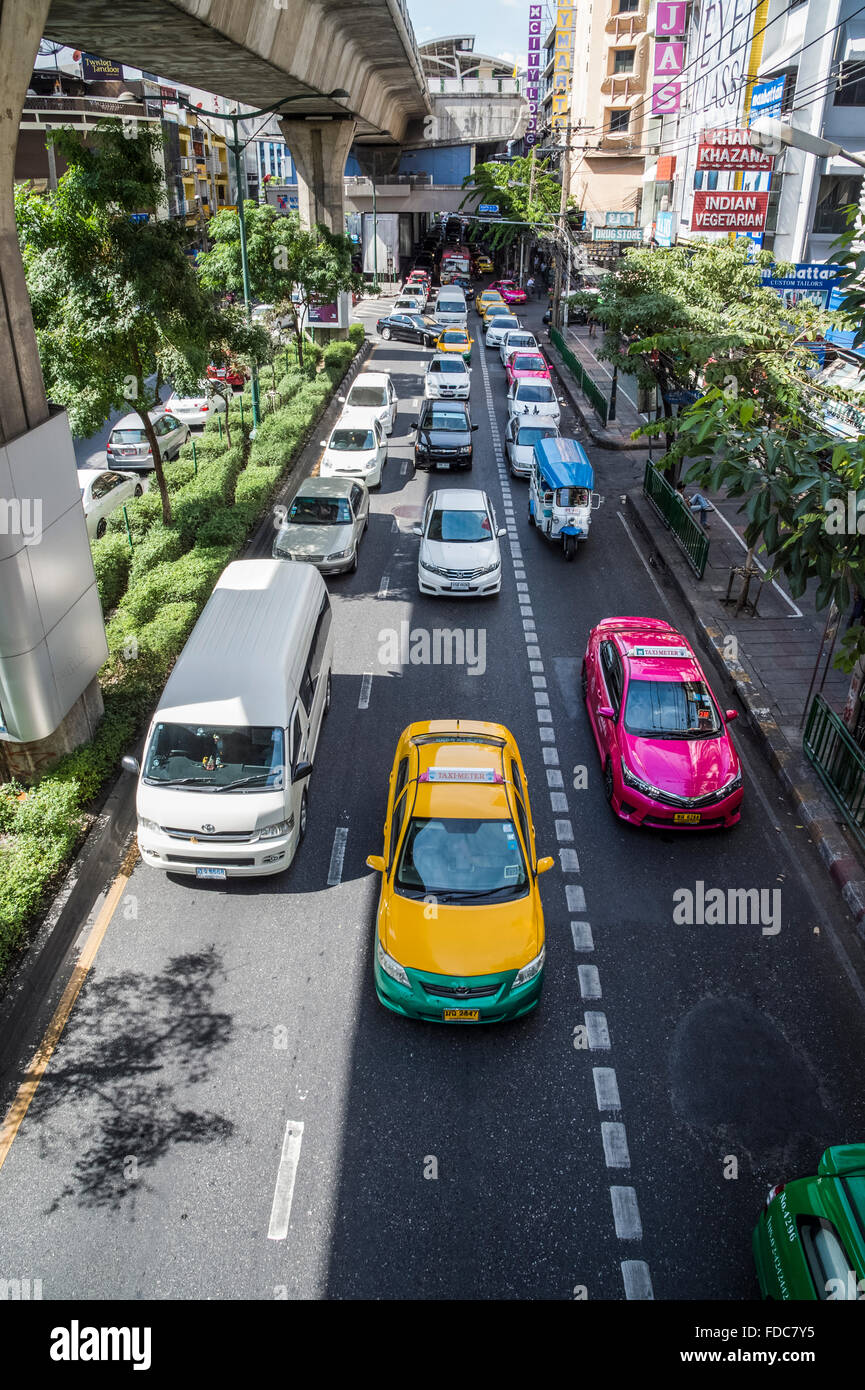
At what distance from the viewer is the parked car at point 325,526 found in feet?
58.4

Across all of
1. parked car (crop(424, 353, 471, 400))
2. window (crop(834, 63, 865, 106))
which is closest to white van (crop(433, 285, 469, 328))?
parked car (crop(424, 353, 471, 400))

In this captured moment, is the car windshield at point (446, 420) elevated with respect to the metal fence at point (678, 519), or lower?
elevated

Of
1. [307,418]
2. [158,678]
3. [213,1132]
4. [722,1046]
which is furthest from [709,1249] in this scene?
[307,418]

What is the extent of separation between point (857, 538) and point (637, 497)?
1564 centimetres

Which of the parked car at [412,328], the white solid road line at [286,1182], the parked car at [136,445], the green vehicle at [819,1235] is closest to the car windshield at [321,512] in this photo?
the parked car at [136,445]

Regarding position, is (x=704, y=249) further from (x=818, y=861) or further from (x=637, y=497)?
(x=818, y=861)

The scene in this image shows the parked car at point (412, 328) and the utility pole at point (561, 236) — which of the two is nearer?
the utility pole at point (561, 236)

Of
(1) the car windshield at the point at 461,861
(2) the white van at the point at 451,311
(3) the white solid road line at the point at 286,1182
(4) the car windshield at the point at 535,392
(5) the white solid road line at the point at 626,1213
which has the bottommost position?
(5) the white solid road line at the point at 626,1213

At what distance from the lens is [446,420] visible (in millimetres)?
25672

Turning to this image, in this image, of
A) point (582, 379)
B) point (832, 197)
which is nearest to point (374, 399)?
point (582, 379)

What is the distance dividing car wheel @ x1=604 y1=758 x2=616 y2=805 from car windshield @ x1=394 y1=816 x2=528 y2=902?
2.67m

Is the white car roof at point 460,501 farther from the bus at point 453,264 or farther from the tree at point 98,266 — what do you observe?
the bus at point 453,264

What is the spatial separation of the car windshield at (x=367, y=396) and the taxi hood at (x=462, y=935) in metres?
20.2

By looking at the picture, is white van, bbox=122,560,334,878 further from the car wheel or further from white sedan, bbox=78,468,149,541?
white sedan, bbox=78,468,149,541
